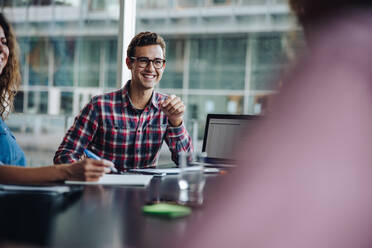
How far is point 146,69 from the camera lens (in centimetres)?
202

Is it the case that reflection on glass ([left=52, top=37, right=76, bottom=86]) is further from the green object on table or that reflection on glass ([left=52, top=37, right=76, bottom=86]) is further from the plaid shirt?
the green object on table

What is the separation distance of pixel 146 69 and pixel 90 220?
1.31 meters

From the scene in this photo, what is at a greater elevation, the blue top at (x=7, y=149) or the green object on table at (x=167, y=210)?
the blue top at (x=7, y=149)

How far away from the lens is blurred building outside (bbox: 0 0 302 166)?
671 centimetres

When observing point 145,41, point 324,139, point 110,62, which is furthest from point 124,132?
point 110,62

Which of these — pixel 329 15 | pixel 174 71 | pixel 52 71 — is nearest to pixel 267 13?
pixel 174 71

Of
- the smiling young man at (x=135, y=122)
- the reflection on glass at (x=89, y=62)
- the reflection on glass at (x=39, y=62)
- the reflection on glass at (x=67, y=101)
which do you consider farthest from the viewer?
the reflection on glass at (x=39, y=62)

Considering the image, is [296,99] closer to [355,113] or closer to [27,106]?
[355,113]

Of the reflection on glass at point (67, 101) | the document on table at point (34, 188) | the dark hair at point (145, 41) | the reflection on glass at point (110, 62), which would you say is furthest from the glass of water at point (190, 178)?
the reflection on glass at point (67, 101)

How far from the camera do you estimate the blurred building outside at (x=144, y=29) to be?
6.71 meters

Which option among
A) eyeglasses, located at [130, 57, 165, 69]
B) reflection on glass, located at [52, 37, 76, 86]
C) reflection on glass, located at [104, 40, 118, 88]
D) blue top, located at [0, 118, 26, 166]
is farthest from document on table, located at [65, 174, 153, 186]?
reflection on glass, located at [52, 37, 76, 86]

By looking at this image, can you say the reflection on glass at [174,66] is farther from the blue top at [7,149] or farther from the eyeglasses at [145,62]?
the blue top at [7,149]

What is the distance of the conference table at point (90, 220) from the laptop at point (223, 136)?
830 millimetres

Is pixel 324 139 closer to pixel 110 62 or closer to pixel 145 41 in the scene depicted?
pixel 145 41
